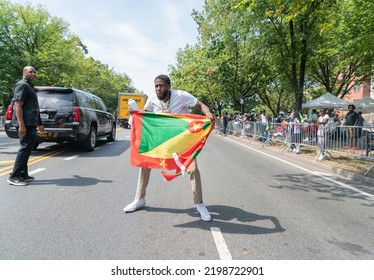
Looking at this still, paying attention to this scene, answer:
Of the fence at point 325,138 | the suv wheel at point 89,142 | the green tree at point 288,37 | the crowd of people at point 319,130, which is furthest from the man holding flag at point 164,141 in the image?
the green tree at point 288,37

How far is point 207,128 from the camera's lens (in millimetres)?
4320

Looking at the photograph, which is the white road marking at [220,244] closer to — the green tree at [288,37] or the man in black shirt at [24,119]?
the man in black shirt at [24,119]

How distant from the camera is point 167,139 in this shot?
4.32 meters

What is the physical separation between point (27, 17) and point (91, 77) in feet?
52.0

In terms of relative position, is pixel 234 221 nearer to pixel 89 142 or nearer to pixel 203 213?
pixel 203 213

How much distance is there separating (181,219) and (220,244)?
2.88ft

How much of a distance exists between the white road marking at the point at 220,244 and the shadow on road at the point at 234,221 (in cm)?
8

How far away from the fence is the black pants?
7681 millimetres

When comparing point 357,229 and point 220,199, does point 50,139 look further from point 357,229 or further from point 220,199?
point 357,229

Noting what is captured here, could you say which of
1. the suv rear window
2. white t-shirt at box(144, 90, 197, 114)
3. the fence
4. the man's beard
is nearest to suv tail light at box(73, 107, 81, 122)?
the suv rear window

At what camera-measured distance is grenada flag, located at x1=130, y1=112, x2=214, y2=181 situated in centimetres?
420

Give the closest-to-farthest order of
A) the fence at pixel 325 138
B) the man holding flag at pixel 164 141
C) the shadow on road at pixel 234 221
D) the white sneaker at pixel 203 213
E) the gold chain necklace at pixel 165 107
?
the shadow on road at pixel 234 221 → the white sneaker at pixel 203 213 → the man holding flag at pixel 164 141 → the gold chain necklace at pixel 165 107 → the fence at pixel 325 138

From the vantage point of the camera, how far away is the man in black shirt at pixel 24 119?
5582 millimetres
